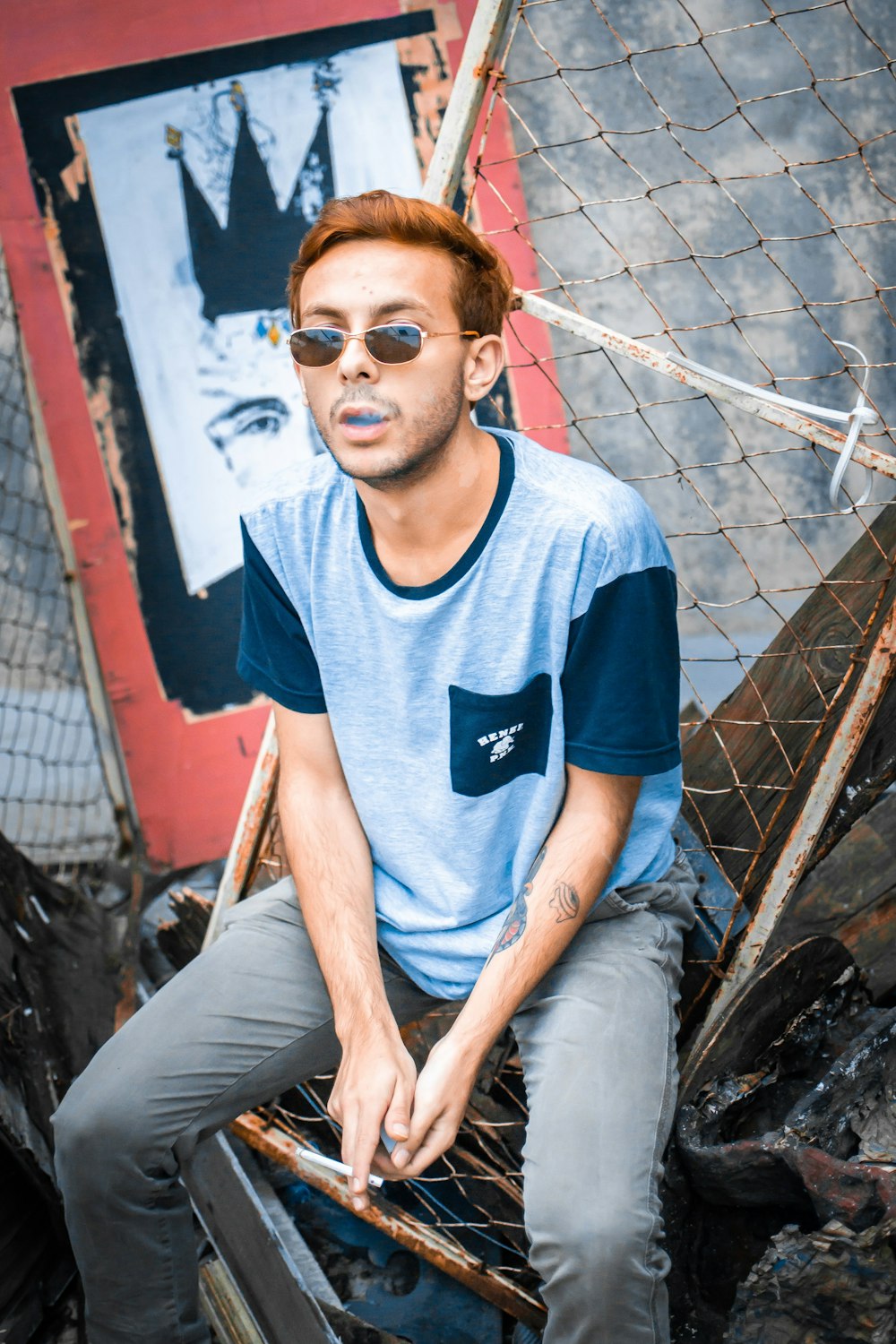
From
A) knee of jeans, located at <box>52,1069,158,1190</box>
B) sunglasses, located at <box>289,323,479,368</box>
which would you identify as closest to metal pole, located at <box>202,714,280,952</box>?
knee of jeans, located at <box>52,1069,158,1190</box>

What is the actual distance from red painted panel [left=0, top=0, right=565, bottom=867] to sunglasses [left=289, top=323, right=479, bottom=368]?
171 centimetres

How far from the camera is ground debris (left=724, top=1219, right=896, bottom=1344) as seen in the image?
55.2 inches

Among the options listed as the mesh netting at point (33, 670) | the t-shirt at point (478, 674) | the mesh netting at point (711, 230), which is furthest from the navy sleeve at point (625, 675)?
the mesh netting at point (33, 670)

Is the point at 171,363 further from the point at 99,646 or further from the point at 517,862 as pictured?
the point at 517,862

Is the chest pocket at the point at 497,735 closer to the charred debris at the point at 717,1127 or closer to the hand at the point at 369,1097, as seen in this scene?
the hand at the point at 369,1097

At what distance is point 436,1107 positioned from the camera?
4.86ft

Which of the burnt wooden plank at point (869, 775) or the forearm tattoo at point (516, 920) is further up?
the burnt wooden plank at point (869, 775)

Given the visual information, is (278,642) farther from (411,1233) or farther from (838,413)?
(411,1233)

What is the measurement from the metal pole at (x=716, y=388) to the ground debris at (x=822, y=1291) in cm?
119

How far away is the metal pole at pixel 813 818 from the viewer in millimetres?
1803

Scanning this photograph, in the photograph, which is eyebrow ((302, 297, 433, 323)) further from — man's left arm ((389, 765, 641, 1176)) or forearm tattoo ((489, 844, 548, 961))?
forearm tattoo ((489, 844, 548, 961))

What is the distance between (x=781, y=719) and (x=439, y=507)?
94cm

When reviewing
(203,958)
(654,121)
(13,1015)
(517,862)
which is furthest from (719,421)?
(13,1015)

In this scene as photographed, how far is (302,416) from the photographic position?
347 cm
